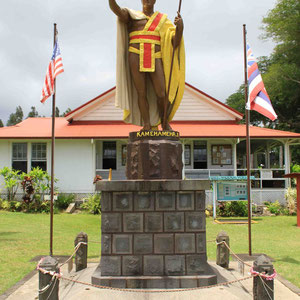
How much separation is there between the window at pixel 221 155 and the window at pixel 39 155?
9502 mm

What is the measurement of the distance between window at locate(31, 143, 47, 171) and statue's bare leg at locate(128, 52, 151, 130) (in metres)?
14.1

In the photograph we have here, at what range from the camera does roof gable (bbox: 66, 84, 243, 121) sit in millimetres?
20484

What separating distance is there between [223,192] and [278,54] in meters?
23.1

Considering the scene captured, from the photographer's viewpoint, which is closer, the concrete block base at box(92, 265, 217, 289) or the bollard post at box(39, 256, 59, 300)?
the bollard post at box(39, 256, 59, 300)

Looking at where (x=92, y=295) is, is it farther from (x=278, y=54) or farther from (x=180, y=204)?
(x=278, y=54)

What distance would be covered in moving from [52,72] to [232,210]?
10715mm

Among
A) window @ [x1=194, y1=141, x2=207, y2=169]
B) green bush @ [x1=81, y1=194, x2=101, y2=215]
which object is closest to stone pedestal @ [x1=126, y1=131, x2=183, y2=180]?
green bush @ [x1=81, y1=194, x2=101, y2=215]

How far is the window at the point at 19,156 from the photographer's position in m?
19.1

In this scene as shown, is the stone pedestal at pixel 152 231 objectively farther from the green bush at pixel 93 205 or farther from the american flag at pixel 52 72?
the green bush at pixel 93 205

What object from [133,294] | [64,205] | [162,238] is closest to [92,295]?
[133,294]

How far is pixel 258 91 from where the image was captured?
327 inches

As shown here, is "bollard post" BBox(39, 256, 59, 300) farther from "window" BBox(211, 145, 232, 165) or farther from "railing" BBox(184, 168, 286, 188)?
"window" BBox(211, 145, 232, 165)

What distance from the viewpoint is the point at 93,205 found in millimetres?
16469

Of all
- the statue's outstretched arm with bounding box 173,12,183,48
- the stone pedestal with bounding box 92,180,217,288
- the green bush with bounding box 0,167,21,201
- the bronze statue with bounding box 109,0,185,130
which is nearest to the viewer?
the stone pedestal with bounding box 92,180,217,288
